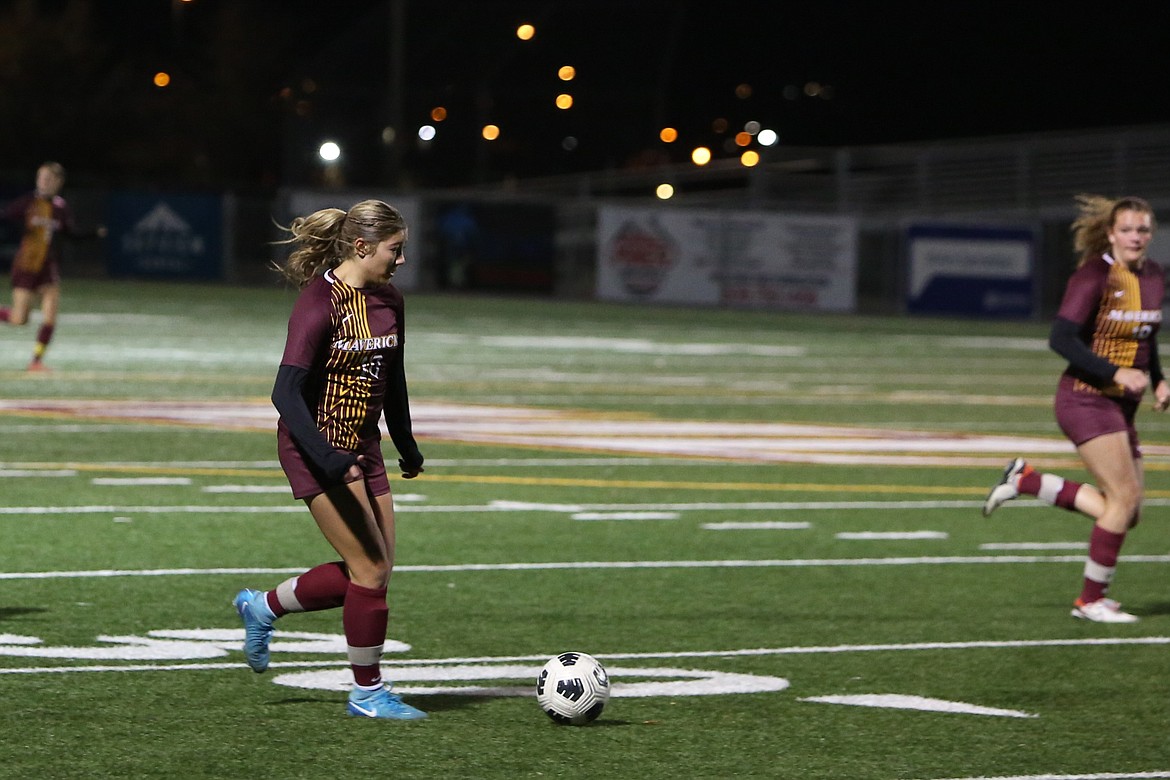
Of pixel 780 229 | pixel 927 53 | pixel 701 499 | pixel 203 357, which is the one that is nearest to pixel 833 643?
pixel 701 499

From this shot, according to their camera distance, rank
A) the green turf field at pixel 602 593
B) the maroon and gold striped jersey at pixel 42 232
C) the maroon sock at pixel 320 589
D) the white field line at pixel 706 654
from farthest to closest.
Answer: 1. the maroon and gold striped jersey at pixel 42 232
2. the white field line at pixel 706 654
3. the maroon sock at pixel 320 589
4. the green turf field at pixel 602 593

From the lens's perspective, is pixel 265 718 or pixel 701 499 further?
pixel 701 499

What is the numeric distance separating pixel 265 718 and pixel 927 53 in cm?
5850

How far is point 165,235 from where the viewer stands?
46375 mm

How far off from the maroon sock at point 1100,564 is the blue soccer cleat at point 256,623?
13.4 ft

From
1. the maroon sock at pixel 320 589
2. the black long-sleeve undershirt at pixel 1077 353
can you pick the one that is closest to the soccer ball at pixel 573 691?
the maroon sock at pixel 320 589

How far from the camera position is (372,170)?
59312 millimetres

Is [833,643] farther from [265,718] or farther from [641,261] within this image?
[641,261]

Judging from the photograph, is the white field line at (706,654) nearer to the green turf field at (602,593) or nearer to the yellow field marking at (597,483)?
the green turf field at (602,593)

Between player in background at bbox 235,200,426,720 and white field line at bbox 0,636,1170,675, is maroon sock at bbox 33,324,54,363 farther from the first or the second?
player in background at bbox 235,200,426,720

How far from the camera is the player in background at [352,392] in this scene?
701 centimetres

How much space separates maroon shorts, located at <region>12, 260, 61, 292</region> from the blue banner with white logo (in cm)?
2387

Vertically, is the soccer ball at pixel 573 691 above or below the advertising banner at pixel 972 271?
below

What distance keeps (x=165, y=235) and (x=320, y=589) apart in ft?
132
